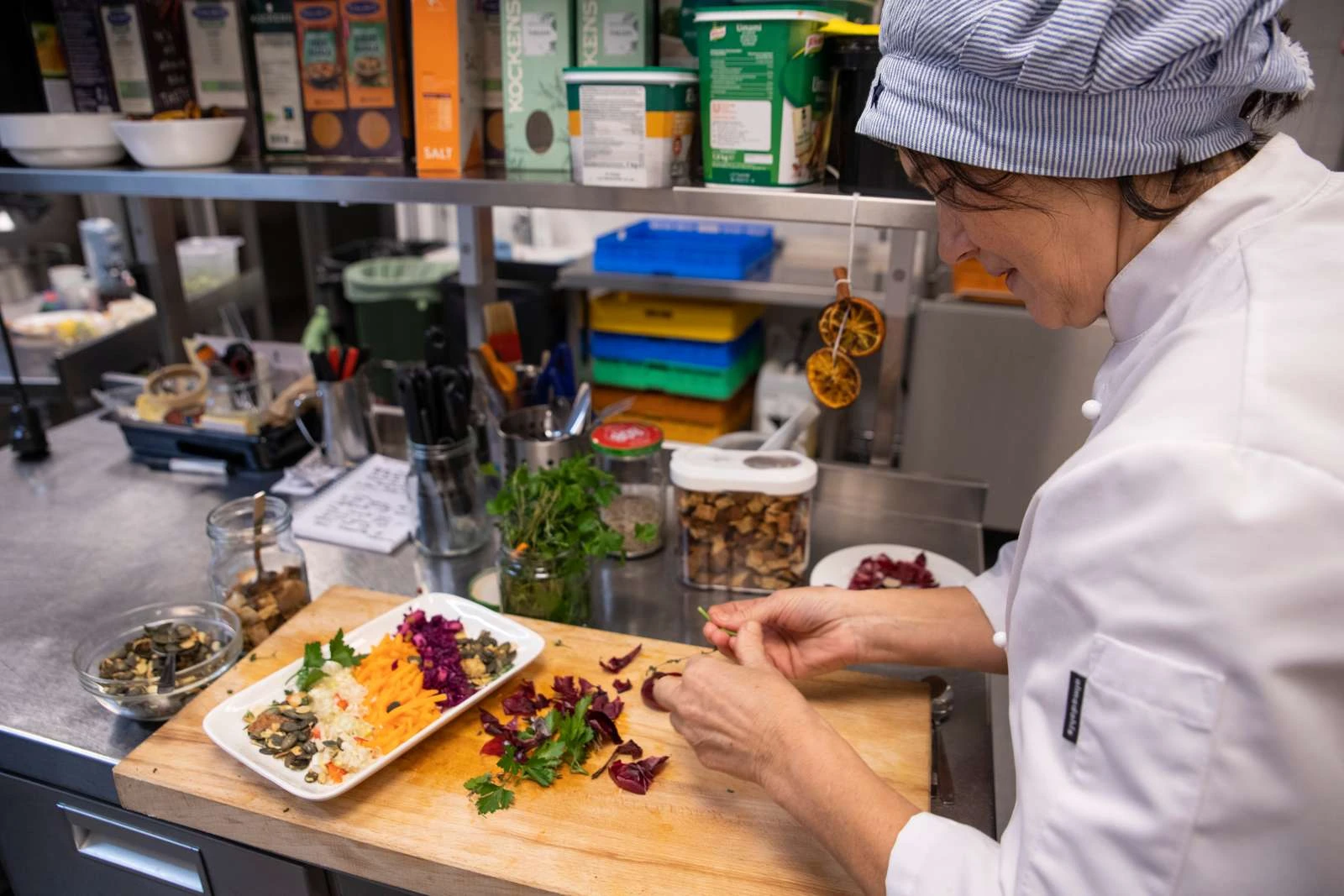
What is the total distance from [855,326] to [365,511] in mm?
877

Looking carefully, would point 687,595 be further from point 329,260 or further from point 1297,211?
point 329,260

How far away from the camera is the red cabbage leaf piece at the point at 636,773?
36.5 inches

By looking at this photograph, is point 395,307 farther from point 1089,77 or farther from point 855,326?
point 1089,77

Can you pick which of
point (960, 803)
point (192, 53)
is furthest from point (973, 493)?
point (192, 53)

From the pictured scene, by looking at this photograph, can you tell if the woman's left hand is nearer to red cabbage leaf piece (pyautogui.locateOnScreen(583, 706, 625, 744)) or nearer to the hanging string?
red cabbage leaf piece (pyautogui.locateOnScreen(583, 706, 625, 744))

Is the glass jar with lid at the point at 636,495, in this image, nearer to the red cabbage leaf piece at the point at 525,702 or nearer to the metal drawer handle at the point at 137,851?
the red cabbage leaf piece at the point at 525,702

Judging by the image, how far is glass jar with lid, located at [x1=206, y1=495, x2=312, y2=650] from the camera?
1212 mm

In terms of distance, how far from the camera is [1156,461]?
585 mm

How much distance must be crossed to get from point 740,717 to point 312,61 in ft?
4.26

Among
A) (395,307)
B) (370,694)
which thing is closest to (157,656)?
(370,694)

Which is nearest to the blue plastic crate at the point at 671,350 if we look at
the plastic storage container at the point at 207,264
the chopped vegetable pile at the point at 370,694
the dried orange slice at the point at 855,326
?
the dried orange slice at the point at 855,326

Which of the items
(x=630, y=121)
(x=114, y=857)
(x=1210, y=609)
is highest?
(x=630, y=121)

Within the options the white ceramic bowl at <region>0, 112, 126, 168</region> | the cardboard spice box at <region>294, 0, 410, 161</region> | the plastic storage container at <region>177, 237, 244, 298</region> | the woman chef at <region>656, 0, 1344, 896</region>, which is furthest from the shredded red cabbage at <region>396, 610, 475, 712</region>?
the plastic storage container at <region>177, 237, 244, 298</region>

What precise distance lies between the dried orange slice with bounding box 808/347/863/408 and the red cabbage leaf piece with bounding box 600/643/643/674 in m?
0.43
